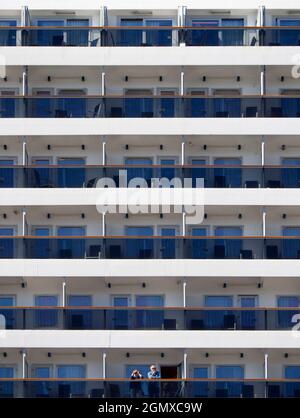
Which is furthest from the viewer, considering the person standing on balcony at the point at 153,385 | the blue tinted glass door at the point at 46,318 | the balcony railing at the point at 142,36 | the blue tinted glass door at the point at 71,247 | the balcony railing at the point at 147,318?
the balcony railing at the point at 142,36

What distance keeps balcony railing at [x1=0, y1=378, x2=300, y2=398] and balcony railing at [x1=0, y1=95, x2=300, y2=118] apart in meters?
7.59

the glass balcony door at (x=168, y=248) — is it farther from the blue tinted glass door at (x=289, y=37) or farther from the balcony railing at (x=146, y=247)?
the blue tinted glass door at (x=289, y=37)

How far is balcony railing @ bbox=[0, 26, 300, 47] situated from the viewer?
44938 millimetres

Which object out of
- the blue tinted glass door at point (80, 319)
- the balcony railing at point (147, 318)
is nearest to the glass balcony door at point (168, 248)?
the balcony railing at point (147, 318)

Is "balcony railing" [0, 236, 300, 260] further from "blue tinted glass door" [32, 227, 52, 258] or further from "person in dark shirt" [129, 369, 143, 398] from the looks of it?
"person in dark shirt" [129, 369, 143, 398]

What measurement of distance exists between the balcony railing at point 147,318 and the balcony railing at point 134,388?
1.45 metres

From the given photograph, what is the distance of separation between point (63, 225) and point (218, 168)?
4.60m

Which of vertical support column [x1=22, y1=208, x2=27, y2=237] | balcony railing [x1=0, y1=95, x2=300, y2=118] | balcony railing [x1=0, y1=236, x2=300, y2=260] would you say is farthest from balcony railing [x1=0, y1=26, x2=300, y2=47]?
balcony railing [x1=0, y1=236, x2=300, y2=260]

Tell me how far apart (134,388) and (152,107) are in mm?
8147

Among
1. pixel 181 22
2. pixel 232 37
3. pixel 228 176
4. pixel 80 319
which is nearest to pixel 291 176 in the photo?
pixel 228 176

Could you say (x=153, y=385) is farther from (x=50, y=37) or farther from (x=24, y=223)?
(x=50, y=37)

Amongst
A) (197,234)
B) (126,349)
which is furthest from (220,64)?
(126,349)

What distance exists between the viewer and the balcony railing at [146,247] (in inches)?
1683
